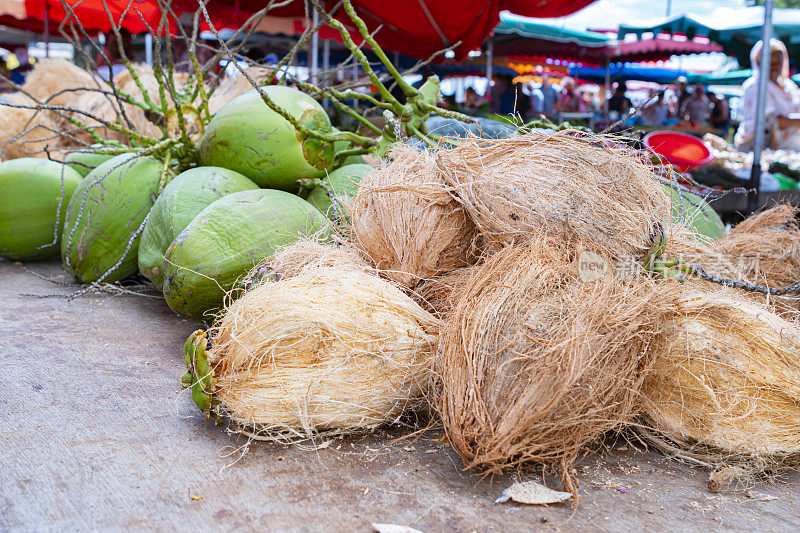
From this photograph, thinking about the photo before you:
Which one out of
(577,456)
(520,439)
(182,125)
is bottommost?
(577,456)

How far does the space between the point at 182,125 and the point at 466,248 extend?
154 cm

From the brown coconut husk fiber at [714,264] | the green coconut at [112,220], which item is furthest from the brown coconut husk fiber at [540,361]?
the green coconut at [112,220]

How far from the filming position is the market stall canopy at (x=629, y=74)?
15750 mm

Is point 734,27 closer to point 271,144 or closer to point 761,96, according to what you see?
point 761,96

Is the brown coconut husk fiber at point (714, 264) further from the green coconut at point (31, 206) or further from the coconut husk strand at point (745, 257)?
the green coconut at point (31, 206)

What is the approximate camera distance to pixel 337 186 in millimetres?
2461

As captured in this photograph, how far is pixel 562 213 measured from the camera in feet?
5.05

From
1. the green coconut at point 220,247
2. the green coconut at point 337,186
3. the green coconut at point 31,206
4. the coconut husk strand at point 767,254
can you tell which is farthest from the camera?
the green coconut at point 31,206

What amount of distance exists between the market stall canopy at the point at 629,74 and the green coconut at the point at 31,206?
14.3 metres

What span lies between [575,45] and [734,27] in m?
2.95

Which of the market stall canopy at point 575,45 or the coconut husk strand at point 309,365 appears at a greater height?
the market stall canopy at point 575,45

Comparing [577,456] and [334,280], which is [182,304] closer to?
[334,280]

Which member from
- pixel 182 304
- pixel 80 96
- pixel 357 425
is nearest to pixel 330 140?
pixel 182 304

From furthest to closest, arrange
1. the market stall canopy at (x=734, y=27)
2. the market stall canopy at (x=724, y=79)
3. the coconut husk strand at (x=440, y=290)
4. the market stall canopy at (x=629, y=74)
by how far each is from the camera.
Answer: the market stall canopy at (x=629, y=74) → the market stall canopy at (x=724, y=79) → the market stall canopy at (x=734, y=27) → the coconut husk strand at (x=440, y=290)
